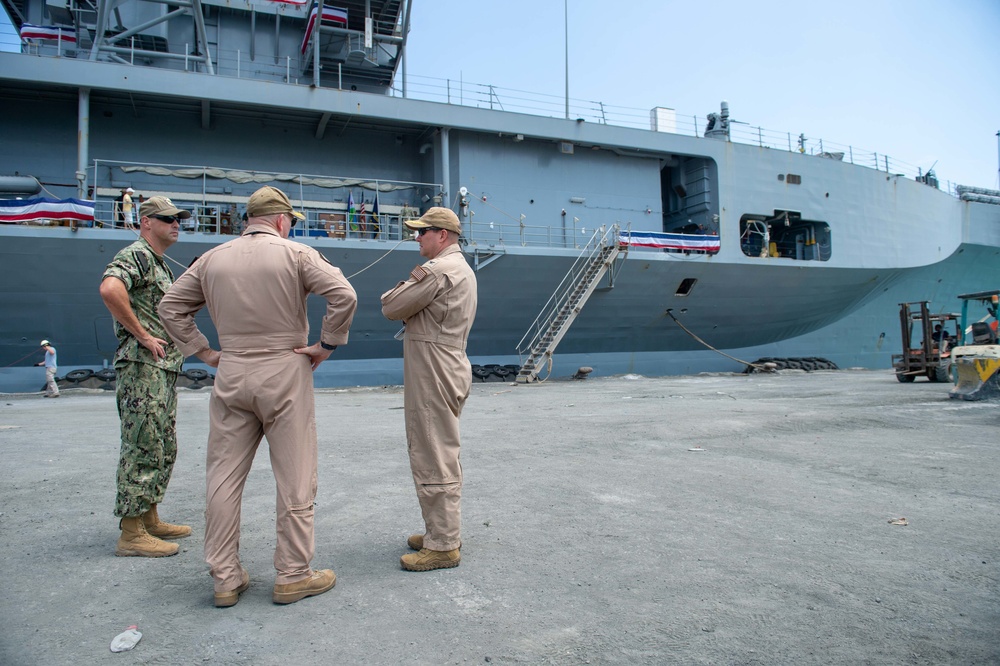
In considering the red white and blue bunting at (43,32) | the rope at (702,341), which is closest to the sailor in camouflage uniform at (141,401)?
the rope at (702,341)

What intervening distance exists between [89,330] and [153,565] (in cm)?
1063

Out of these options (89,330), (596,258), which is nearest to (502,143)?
(596,258)

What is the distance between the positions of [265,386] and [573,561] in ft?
4.60

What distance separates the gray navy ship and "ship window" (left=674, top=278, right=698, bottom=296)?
0.18 ft

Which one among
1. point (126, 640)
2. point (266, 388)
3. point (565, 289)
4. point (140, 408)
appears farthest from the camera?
point (565, 289)

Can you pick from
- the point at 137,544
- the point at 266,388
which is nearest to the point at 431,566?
the point at 266,388

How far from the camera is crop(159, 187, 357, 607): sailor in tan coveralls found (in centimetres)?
219

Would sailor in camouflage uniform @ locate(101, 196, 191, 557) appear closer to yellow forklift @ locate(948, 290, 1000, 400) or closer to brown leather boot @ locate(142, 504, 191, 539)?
A: brown leather boot @ locate(142, 504, 191, 539)

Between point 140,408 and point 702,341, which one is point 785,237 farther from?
point 140,408

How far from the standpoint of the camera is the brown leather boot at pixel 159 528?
2824 mm

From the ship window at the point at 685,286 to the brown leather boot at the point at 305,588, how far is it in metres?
13.3

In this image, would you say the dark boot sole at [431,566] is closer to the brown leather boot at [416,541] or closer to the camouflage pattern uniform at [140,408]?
the brown leather boot at [416,541]

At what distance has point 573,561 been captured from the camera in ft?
8.16

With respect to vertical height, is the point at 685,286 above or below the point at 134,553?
above
